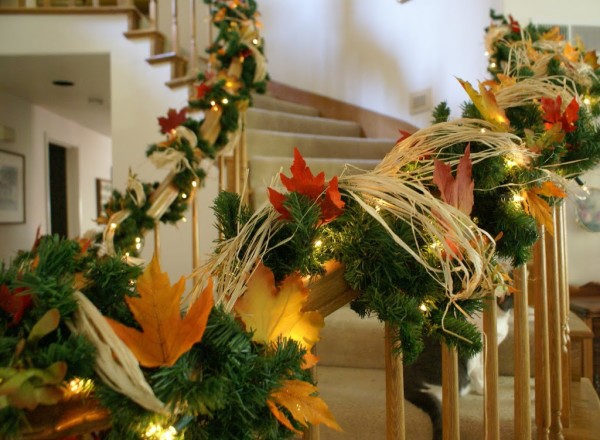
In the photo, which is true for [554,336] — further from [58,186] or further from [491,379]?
[58,186]

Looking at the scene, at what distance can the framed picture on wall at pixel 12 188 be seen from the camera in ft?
12.7

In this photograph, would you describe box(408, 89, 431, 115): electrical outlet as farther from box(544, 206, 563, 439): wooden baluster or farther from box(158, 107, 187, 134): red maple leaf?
box(544, 206, 563, 439): wooden baluster

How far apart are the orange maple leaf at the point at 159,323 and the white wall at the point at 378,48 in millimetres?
2409

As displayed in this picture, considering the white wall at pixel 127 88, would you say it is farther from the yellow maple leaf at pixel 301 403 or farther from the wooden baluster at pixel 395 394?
the yellow maple leaf at pixel 301 403

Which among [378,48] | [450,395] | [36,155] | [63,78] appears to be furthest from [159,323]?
[36,155]

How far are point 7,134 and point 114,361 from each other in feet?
14.0

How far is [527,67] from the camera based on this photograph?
1.01 meters

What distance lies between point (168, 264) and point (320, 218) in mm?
2137

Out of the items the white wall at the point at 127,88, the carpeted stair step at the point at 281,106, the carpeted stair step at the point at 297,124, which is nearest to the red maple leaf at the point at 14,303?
the white wall at the point at 127,88

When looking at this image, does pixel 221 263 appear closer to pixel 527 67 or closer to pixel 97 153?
pixel 527 67

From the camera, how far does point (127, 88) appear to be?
105 inches

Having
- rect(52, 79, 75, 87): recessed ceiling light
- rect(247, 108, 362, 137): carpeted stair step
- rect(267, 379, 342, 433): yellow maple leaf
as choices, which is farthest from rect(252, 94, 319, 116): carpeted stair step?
rect(267, 379, 342, 433): yellow maple leaf

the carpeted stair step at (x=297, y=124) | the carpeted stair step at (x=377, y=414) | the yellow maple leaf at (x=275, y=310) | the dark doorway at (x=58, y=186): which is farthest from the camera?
the dark doorway at (x=58, y=186)

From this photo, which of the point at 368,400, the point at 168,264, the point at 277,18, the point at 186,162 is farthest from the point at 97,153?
the point at 368,400
